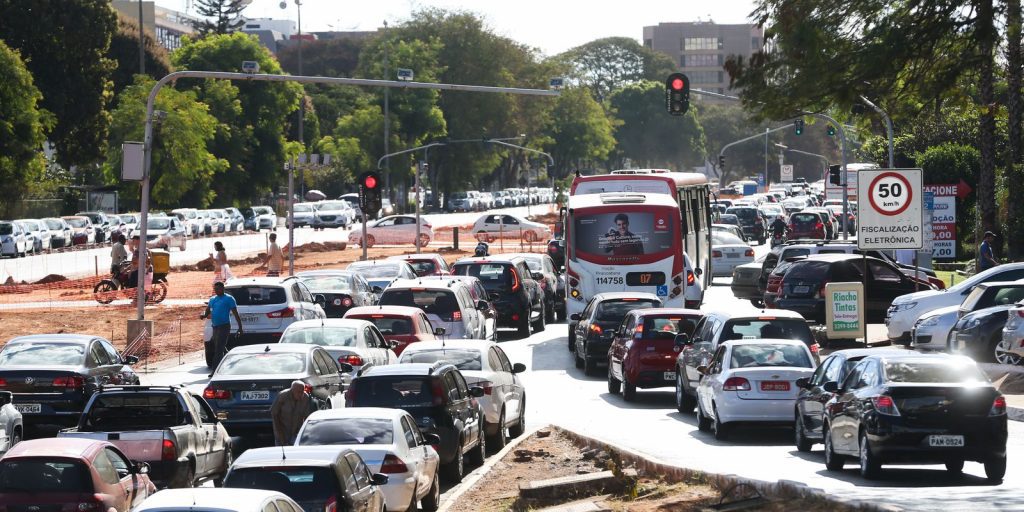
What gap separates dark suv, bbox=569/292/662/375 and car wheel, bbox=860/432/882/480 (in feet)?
41.1

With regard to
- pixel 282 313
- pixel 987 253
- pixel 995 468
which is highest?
pixel 987 253

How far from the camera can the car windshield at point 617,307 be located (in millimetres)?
28562

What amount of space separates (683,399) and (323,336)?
564 cm

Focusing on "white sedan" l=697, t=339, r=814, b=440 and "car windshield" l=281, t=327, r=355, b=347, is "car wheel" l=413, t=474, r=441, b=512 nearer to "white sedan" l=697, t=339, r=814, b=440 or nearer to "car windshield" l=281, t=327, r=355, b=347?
"white sedan" l=697, t=339, r=814, b=440

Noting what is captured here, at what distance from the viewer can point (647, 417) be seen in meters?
23.2

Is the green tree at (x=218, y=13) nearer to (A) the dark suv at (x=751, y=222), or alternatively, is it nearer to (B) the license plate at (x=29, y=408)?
(A) the dark suv at (x=751, y=222)

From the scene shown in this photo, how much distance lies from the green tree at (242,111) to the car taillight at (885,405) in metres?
85.4

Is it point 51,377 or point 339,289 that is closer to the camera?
point 51,377

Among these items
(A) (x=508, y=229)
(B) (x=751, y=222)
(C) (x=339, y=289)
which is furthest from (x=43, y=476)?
(A) (x=508, y=229)

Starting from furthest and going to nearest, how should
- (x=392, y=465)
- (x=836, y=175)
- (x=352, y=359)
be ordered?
1. (x=836, y=175)
2. (x=352, y=359)
3. (x=392, y=465)

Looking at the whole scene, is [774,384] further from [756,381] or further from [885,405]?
[885,405]

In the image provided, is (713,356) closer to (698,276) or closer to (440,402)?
(440,402)

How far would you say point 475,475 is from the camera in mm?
17875

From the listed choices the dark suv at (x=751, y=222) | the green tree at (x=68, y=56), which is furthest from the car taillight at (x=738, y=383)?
the green tree at (x=68, y=56)
